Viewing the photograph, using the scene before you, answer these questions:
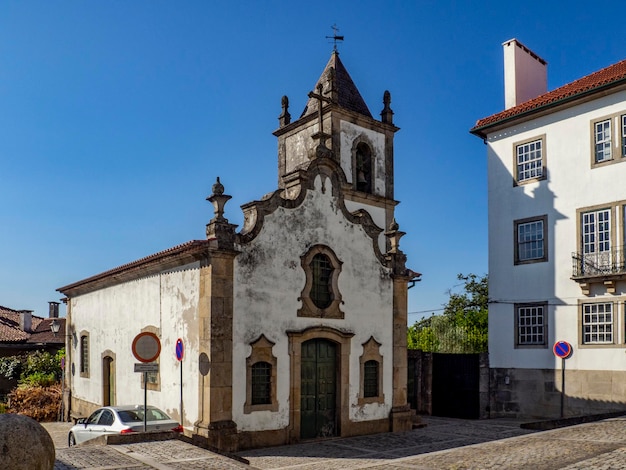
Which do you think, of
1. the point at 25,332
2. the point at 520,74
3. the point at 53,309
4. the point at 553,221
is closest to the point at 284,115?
the point at 520,74

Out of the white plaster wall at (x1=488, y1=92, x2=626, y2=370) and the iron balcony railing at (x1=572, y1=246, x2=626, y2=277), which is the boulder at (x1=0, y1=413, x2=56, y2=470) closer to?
the iron balcony railing at (x1=572, y1=246, x2=626, y2=277)

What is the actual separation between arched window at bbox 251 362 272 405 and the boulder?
26.3 feet

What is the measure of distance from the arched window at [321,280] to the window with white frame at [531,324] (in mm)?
9507

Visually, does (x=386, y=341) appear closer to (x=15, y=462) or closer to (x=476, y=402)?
(x=476, y=402)

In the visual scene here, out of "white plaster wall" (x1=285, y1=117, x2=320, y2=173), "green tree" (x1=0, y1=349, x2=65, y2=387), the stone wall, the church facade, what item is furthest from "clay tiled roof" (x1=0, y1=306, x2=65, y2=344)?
the stone wall

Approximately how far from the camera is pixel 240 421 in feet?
49.9

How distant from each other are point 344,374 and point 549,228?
10313 millimetres

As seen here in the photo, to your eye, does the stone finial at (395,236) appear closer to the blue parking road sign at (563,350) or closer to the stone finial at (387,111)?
the blue parking road sign at (563,350)

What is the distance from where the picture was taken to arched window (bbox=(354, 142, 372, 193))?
25.8 m

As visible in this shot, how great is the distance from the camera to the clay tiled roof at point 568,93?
2161 centimetres

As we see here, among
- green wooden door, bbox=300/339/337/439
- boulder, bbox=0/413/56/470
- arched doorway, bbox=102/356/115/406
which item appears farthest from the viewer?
arched doorway, bbox=102/356/115/406

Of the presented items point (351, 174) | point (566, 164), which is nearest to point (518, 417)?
point (566, 164)

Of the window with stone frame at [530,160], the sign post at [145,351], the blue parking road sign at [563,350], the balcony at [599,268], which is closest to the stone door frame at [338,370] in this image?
the sign post at [145,351]

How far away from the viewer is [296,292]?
54.5 ft
